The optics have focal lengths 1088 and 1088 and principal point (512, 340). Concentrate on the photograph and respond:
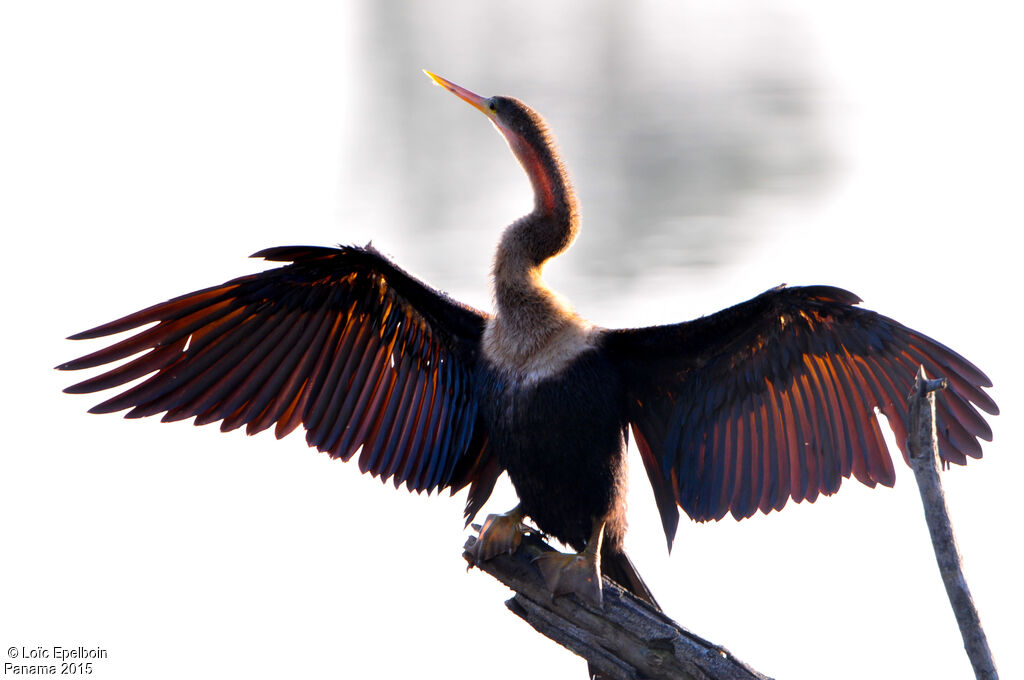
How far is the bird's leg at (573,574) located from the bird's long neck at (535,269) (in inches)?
31.0

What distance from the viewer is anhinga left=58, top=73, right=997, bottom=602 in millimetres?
3953

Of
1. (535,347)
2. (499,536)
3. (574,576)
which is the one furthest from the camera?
(535,347)

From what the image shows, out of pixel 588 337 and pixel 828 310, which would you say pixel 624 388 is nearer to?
pixel 588 337

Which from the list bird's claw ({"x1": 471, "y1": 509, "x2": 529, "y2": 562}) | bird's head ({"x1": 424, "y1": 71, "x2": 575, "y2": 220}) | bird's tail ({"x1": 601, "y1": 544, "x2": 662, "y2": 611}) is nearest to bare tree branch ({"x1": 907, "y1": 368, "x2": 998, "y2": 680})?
bird's tail ({"x1": 601, "y1": 544, "x2": 662, "y2": 611})

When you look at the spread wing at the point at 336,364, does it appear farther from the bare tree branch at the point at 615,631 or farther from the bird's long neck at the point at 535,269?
the bare tree branch at the point at 615,631

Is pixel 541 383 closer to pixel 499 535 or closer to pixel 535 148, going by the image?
pixel 499 535

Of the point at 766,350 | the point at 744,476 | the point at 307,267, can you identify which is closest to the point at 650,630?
the point at 744,476

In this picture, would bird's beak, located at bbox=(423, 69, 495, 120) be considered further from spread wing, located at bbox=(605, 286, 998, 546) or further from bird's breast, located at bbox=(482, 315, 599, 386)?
spread wing, located at bbox=(605, 286, 998, 546)

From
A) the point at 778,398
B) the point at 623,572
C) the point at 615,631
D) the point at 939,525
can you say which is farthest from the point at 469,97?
the point at 939,525

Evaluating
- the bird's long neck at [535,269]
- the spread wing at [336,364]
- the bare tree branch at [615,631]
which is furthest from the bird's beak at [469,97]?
the bare tree branch at [615,631]

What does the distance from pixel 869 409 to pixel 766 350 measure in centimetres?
44

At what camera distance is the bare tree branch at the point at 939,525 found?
2783 millimetres

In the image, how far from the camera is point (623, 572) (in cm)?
418

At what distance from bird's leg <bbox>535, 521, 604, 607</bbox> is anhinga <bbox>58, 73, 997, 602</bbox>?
1 centimetres
